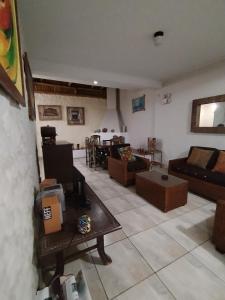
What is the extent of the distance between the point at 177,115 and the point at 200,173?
6.17 feet

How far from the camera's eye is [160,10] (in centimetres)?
168

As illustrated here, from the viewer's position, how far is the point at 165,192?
214 centimetres

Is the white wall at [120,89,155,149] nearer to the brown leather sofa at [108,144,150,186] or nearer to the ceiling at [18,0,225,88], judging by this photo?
the ceiling at [18,0,225,88]

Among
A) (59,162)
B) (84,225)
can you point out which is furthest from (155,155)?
(84,225)

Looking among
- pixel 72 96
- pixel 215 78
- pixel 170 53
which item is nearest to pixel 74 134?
pixel 72 96

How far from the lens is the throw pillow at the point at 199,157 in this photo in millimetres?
2922

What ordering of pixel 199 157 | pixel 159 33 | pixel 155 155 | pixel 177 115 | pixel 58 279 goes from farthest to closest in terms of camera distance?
1. pixel 155 155
2. pixel 177 115
3. pixel 199 157
4. pixel 159 33
5. pixel 58 279

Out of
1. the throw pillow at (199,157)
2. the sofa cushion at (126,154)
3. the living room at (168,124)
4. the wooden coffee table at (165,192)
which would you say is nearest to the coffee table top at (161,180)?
the wooden coffee table at (165,192)

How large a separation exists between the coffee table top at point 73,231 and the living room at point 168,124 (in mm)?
116

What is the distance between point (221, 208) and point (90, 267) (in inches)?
55.1

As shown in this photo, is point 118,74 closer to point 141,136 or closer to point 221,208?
point 141,136

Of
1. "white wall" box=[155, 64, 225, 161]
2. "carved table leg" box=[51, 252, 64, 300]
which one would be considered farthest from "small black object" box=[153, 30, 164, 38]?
"carved table leg" box=[51, 252, 64, 300]

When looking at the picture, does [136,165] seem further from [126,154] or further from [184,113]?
[184,113]

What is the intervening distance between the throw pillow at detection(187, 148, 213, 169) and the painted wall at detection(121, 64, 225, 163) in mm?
371
